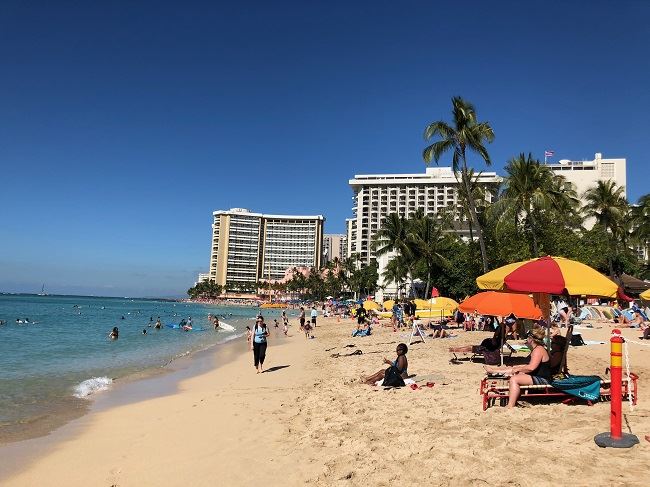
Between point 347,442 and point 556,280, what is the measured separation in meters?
3.81

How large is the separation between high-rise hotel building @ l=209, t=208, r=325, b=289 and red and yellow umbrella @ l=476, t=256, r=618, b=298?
17971 cm

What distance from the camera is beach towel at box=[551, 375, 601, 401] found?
664 cm

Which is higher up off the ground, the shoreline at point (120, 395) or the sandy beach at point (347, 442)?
the sandy beach at point (347, 442)

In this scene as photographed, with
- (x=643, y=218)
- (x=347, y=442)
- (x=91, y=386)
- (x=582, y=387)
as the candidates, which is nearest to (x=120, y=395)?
(x=91, y=386)

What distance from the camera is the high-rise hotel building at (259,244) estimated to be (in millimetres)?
188125

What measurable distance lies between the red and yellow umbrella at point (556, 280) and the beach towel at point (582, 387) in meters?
1.24

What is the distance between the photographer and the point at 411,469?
15.4 ft

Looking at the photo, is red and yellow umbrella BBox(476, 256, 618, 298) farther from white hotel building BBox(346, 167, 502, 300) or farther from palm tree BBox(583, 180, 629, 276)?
white hotel building BBox(346, 167, 502, 300)

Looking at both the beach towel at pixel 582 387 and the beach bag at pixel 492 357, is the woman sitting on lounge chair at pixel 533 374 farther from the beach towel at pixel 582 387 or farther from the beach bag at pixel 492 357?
the beach bag at pixel 492 357

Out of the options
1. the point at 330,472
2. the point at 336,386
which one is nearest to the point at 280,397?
the point at 336,386

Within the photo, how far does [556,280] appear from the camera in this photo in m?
6.93

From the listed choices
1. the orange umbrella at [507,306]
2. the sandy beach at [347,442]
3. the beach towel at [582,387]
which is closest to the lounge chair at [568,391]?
the beach towel at [582,387]

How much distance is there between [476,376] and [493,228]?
93.9 ft

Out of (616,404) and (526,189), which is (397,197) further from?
(616,404)
